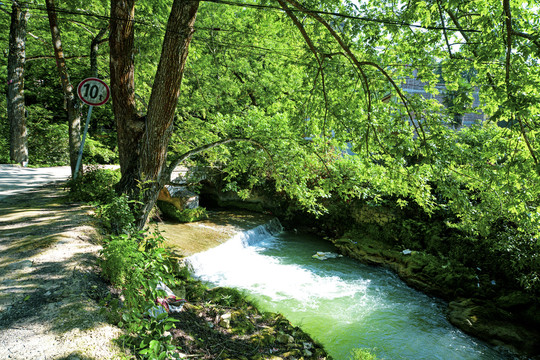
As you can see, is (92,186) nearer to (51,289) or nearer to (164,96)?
(164,96)

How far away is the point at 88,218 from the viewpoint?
5461 mm

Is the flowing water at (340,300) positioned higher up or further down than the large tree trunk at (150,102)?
further down

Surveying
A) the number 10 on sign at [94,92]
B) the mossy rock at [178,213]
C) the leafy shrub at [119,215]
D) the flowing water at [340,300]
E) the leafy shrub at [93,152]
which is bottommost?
the flowing water at [340,300]

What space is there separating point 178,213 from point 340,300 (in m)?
6.16

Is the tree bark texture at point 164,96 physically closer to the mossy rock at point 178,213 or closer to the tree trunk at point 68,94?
the tree trunk at point 68,94

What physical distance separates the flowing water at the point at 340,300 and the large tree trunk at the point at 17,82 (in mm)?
8943

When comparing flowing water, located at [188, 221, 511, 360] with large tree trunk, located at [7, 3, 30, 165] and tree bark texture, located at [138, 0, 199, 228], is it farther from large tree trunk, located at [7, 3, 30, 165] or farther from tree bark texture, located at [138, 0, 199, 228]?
large tree trunk, located at [7, 3, 30, 165]

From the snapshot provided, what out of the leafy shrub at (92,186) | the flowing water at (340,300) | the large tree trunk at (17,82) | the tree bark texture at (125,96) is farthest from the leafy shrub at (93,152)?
the tree bark texture at (125,96)

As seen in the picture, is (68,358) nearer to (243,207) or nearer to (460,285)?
(460,285)

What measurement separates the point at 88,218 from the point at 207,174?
20.3ft

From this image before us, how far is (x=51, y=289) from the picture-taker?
3143 millimetres

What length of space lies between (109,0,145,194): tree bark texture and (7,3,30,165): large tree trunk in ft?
27.8

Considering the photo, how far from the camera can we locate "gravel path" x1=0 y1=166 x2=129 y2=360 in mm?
2426

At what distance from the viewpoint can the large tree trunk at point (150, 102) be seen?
4.47 metres
